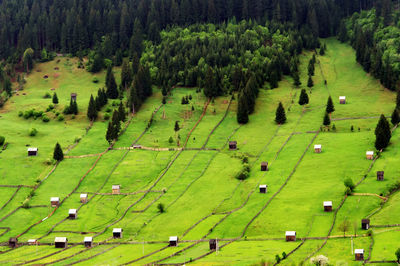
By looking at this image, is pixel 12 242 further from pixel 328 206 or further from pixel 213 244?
pixel 328 206

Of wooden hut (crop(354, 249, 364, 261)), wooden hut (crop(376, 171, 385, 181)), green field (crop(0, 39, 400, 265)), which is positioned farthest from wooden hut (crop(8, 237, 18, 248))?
wooden hut (crop(376, 171, 385, 181))

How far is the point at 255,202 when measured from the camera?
175 metres

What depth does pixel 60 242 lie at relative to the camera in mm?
164750

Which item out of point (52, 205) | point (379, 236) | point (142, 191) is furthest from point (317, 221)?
point (52, 205)

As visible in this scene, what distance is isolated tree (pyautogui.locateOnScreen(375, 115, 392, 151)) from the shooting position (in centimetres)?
19188

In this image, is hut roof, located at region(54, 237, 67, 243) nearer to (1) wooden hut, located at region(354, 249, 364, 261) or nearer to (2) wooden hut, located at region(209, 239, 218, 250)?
(2) wooden hut, located at region(209, 239, 218, 250)

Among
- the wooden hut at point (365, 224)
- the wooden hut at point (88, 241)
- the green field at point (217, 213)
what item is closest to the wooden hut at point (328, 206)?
the green field at point (217, 213)

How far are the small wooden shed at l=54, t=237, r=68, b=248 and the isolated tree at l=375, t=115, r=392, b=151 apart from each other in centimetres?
7813

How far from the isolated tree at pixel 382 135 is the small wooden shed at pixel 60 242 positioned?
7813cm

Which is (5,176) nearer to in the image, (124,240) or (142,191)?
(142,191)

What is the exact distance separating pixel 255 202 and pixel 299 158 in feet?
86.5

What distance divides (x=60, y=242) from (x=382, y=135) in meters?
81.1

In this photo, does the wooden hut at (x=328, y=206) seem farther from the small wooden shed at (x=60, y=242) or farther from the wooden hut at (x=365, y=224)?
the small wooden shed at (x=60, y=242)

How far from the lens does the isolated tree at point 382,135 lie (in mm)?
191875
